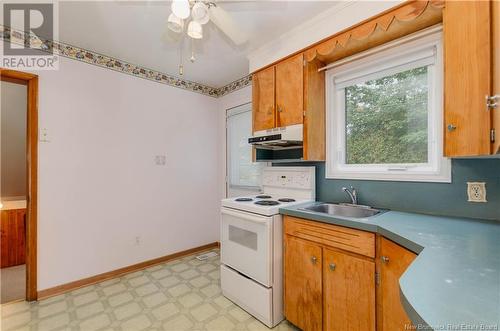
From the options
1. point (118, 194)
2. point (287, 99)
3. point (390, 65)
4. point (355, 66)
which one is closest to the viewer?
point (390, 65)

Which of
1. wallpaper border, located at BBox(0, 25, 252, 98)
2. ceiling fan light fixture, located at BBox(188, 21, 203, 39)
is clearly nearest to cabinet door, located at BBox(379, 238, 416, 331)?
ceiling fan light fixture, located at BBox(188, 21, 203, 39)

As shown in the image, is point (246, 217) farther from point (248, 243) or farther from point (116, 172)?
point (116, 172)

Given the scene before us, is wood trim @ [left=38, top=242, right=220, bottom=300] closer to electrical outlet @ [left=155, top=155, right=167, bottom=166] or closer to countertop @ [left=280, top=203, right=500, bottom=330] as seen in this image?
electrical outlet @ [left=155, top=155, right=167, bottom=166]

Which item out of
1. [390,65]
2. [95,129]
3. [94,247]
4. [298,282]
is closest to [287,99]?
[390,65]

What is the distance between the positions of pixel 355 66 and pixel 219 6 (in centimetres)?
127

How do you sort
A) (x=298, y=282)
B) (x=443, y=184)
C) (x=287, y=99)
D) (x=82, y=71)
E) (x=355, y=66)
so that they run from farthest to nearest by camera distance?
(x=82, y=71)
(x=287, y=99)
(x=355, y=66)
(x=298, y=282)
(x=443, y=184)

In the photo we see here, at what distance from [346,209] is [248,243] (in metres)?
0.91

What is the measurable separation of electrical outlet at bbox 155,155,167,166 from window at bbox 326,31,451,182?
213 centimetres

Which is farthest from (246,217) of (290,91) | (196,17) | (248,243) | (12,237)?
(12,237)

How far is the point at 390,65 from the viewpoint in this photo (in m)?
1.86

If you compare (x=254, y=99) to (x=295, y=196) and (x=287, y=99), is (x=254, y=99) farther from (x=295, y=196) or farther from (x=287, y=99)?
(x=295, y=196)

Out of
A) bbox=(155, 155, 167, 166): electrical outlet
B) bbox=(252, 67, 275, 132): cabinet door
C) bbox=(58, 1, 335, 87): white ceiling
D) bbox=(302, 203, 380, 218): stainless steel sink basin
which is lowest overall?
bbox=(302, 203, 380, 218): stainless steel sink basin

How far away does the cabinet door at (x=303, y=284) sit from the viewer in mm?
1611

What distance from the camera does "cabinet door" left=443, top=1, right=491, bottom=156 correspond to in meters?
1.17
